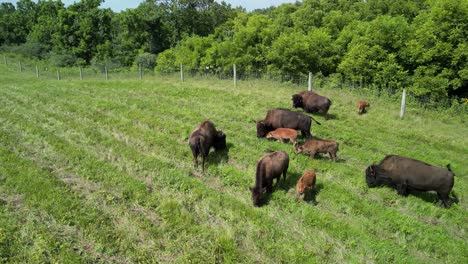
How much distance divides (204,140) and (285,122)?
3423 mm

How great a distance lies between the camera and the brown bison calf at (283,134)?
33.2 ft

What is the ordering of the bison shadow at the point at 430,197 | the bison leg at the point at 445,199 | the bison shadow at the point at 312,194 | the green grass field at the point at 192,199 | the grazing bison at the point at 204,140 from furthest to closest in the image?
the grazing bison at the point at 204,140, the bison shadow at the point at 430,197, the bison leg at the point at 445,199, the bison shadow at the point at 312,194, the green grass field at the point at 192,199

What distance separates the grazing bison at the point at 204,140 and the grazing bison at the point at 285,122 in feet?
5.98

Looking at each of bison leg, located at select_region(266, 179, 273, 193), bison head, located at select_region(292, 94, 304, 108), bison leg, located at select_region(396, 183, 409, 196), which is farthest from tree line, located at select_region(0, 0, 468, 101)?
bison leg, located at select_region(266, 179, 273, 193)

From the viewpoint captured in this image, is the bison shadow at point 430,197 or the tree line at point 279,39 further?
the tree line at point 279,39

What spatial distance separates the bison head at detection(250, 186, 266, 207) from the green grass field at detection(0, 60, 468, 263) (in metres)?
0.26

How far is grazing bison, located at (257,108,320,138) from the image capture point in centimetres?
1105

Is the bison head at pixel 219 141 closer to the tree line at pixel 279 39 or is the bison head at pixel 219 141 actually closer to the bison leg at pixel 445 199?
the bison leg at pixel 445 199

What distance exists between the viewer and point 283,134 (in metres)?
10.3

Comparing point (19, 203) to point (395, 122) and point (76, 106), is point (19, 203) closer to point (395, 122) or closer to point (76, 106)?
point (76, 106)

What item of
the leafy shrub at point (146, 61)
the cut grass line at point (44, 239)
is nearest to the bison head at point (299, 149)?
the cut grass line at point (44, 239)

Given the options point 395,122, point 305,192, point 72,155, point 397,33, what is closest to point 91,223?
point 72,155

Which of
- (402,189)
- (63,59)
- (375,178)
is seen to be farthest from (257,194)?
(63,59)

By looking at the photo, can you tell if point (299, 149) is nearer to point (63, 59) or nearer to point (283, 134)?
point (283, 134)
